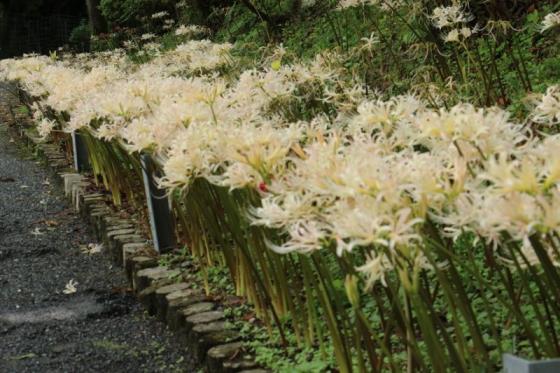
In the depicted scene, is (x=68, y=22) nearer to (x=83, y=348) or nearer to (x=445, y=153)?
(x=83, y=348)

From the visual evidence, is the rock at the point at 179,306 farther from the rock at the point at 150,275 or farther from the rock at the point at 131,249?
the rock at the point at 131,249

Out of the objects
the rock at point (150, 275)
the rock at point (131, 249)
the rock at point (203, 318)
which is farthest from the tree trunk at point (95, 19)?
the rock at point (203, 318)

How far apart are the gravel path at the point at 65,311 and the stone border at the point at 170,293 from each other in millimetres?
96

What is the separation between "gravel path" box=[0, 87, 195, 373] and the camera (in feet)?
12.6

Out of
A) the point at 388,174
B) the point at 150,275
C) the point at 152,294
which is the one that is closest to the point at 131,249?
the point at 150,275

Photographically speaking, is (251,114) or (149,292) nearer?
(251,114)

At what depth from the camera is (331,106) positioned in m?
4.45

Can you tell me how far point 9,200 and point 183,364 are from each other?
4.78m

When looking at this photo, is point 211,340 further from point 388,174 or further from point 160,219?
point 388,174

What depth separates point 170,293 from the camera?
13.5ft

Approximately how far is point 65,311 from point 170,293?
2.77ft

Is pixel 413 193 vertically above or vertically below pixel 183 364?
above

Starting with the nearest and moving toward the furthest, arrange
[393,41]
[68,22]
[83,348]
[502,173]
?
[502,173]
[83,348]
[393,41]
[68,22]

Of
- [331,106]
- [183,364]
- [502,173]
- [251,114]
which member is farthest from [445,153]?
[331,106]
